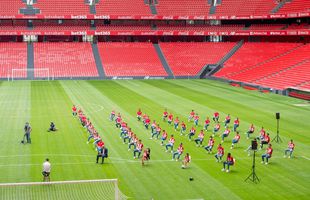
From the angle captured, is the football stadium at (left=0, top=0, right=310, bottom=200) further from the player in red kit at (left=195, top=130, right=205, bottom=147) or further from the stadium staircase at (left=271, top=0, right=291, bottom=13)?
the stadium staircase at (left=271, top=0, right=291, bottom=13)

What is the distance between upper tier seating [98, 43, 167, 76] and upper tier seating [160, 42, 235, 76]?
7.54 feet

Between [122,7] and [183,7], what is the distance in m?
10.4

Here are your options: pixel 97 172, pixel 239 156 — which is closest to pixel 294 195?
pixel 239 156

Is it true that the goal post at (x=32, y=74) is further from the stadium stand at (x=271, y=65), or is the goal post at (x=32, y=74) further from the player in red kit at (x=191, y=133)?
the player in red kit at (x=191, y=133)

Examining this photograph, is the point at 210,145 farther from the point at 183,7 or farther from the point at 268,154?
the point at 183,7

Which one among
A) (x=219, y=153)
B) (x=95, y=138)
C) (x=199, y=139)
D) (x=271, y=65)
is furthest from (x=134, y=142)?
(x=271, y=65)

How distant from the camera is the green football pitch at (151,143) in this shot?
26108mm

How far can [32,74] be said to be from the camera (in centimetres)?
7769

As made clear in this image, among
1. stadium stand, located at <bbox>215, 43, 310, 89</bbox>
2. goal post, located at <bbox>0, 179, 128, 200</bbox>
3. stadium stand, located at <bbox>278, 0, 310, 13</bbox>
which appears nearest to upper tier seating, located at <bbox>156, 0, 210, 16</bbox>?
stadium stand, located at <bbox>215, 43, 310, 89</bbox>

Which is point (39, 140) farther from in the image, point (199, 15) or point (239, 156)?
point (199, 15)

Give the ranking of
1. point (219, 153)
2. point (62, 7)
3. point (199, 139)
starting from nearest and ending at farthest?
point (219, 153) < point (199, 139) < point (62, 7)

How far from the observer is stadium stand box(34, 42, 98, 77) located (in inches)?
3125

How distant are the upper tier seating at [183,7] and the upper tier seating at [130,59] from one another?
6.40 meters

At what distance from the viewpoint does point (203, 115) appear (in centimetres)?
4675
